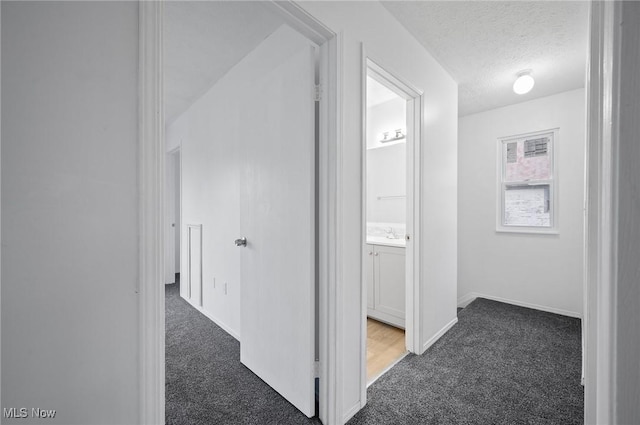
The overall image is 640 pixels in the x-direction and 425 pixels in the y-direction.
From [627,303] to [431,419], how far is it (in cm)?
159

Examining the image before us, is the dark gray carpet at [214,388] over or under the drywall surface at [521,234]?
under

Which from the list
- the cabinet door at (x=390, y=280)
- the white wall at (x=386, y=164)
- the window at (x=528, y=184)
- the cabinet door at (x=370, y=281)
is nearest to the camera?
the cabinet door at (x=390, y=280)

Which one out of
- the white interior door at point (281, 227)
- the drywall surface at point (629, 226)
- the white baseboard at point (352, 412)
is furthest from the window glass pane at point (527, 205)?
the drywall surface at point (629, 226)

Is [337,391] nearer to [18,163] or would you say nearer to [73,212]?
[73,212]

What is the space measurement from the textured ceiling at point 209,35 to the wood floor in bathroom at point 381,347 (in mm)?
2359

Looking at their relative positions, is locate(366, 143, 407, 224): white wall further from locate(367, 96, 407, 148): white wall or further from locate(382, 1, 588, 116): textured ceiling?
locate(382, 1, 588, 116): textured ceiling

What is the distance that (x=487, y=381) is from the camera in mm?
1829

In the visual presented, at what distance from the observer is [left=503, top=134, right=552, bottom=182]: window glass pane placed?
10.5 ft

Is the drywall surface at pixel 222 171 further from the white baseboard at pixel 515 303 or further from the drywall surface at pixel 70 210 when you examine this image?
the white baseboard at pixel 515 303

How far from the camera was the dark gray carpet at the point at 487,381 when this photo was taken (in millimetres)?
1537

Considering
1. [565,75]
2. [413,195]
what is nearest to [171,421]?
[413,195]

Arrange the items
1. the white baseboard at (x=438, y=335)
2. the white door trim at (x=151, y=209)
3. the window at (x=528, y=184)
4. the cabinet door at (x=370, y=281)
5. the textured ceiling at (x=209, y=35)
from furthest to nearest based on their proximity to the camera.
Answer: the window at (x=528, y=184) → the cabinet door at (x=370, y=281) → the white baseboard at (x=438, y=335) → the textured ceiling at (x=209, y=35) → the white door trim at (x=151, y=209)

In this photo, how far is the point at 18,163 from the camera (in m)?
0.63

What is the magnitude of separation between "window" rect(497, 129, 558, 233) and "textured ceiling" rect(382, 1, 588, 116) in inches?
25.5
